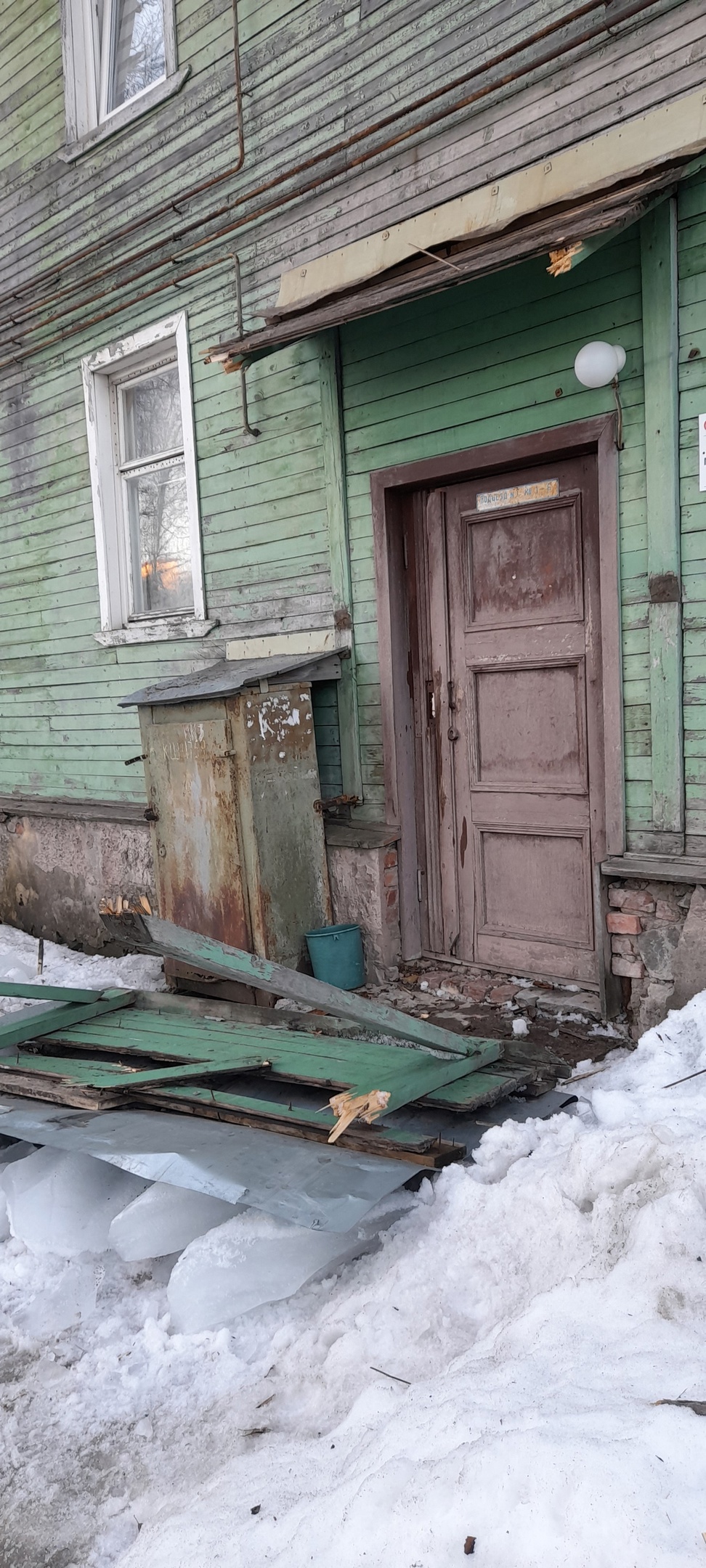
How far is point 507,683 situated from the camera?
5.12m

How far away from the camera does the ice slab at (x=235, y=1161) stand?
2725mm

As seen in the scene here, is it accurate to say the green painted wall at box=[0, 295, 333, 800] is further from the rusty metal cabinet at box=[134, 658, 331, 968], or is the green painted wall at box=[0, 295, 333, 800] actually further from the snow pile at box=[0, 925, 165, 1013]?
the snow pile at box=[0, 925, 165, 1013]

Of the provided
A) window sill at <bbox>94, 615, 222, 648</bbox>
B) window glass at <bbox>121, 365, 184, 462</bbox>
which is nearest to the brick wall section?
window sill at <bbox>94, 615, 222, 648</bbox>

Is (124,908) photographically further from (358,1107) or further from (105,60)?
→ (105,60)

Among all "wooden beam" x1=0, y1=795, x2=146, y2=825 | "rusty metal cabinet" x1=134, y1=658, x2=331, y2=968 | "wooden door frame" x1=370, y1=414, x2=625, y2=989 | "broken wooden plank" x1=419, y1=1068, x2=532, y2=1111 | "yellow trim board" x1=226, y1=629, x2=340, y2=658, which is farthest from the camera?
"wooden beam" x1=0, y1=795, x2=146, y2=825

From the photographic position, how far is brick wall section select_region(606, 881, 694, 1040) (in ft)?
13.9

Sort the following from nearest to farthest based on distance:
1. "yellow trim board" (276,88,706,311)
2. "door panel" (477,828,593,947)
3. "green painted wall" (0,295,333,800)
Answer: "yellow trim board" (276,88,706,311), "door panel" (477,828,593,947), "green painted wall" (0,295,333,800)

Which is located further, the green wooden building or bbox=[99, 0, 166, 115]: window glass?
bbox=[99, 0, 166, 115]: window glass

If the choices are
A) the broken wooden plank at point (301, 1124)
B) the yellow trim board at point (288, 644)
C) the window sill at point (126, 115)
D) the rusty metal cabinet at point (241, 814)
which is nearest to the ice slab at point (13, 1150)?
the broken wooden plank at point (301, 1124)

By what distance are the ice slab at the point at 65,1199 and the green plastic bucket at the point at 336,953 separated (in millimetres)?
2229

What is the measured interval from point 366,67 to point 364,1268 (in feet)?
18.2

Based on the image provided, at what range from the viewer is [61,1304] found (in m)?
2.88

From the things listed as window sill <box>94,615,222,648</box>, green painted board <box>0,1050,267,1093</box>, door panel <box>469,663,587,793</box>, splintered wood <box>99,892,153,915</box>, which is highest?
window sill <box>94,615,222,648</box>

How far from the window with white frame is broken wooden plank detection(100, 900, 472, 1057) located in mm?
6256
